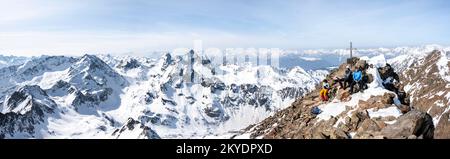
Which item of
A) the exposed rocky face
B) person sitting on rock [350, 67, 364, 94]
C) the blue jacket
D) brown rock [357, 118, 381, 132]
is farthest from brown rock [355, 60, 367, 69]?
brown rock [357, 118, 381, 132]

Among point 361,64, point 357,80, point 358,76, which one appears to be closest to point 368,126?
point 357,80

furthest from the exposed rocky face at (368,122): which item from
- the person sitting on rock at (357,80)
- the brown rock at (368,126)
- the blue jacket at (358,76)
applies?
the blue jacket at (358,76)

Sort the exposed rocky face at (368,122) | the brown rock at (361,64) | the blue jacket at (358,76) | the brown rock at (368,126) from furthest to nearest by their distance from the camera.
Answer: the brown rock at (361,64), the blue jacket at (358,76), the brown rock at (368,126), the exposed rocky face at (368,122)

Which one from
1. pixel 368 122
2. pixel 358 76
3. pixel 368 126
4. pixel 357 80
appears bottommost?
pixel 368 126

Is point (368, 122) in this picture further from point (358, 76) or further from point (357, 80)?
point (358, 76)

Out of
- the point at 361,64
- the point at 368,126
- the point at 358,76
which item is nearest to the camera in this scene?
the point at 368,126

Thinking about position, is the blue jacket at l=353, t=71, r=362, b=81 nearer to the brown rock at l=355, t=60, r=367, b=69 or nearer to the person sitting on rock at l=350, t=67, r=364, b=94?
the person sitting on rock at l=350, t=67, r=364, b=94

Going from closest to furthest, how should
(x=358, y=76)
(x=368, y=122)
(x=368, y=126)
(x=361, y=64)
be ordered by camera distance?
(x=368, y=126)
(x=368, y=122)
(x=358, y=76)
(x=361, y=64)

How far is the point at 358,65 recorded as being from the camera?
60.9 meters

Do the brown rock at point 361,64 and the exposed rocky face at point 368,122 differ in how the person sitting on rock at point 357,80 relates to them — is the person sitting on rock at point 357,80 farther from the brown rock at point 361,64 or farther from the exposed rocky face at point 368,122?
the brown rock at point 361,64

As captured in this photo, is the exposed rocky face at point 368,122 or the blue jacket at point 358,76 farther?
the blue jacket at point 358,76

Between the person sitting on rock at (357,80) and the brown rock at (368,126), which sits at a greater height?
the person sitting on rock at (357,80)
